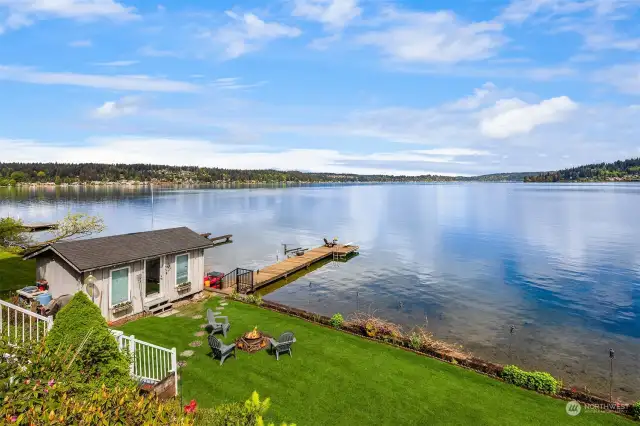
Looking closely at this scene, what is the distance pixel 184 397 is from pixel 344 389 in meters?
5.61

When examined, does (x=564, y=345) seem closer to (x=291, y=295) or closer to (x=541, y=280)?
(x=541, y=280)

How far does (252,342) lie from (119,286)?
8.34m

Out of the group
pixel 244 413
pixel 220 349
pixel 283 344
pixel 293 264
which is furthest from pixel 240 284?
pixel 244 413

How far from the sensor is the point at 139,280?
20.5 m

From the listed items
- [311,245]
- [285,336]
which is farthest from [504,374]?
[311,245]

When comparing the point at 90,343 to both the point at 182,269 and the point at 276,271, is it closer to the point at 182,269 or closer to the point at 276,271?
the point at 182,269

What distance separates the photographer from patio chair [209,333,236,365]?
1510cm

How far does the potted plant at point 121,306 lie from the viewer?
19.2 m

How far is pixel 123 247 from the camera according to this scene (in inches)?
807

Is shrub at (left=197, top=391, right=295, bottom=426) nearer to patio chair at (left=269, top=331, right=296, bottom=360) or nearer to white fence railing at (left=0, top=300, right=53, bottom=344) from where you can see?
white fence railing at (left=0, top=300, right=53, bottom=344)

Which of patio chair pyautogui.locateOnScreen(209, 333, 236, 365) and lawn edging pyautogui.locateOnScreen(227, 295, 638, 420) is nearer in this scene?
lawn edging pyautogui.locateOnScreen(227, 295, 638, 420)

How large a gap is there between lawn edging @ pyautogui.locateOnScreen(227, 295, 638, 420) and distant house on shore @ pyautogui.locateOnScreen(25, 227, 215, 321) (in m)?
5.28

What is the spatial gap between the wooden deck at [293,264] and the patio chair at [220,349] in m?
16.8

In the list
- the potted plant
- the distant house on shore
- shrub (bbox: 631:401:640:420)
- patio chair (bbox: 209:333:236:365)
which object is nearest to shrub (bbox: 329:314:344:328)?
patio chair (bbox: 209:333:236:365)
